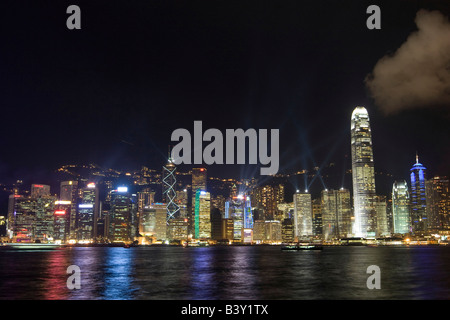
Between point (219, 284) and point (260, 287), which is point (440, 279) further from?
point (219, 284)

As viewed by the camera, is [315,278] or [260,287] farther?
[315,278]

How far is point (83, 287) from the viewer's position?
155ft

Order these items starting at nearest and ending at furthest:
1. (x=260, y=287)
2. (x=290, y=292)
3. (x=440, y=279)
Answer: (x=290, y=292), (x=260, y=287), (x=440, y=279)

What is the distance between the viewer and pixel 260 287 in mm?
48781
